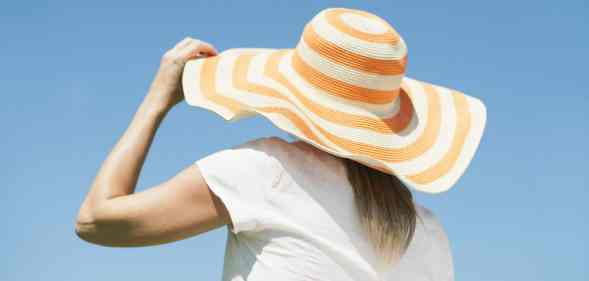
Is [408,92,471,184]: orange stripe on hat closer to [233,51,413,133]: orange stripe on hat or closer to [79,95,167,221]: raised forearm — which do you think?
[233,51,413,133]: orange stripe on hat

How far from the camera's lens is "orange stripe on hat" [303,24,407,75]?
232 centimetres

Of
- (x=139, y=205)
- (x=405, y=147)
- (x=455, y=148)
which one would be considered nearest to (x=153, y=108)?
(x=139, y=205)

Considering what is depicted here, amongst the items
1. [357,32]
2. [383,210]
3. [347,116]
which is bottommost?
[383,210]

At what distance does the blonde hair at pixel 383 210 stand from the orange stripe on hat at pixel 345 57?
0.91 feet

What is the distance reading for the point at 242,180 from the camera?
2.10m

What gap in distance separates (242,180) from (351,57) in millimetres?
511

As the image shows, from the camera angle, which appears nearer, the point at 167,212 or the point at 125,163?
the point at 167,212

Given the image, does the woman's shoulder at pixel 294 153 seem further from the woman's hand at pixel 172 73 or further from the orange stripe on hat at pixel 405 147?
the woman's hand at pixel 172 73

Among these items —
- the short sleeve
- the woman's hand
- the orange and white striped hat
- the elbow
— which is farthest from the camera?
the woman's hand

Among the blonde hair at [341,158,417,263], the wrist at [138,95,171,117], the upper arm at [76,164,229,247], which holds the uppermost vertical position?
the wrist at [138,95,171,117]

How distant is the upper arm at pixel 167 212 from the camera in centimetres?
209

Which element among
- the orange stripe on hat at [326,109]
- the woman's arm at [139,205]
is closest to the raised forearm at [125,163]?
the woman's arm at [139,205]

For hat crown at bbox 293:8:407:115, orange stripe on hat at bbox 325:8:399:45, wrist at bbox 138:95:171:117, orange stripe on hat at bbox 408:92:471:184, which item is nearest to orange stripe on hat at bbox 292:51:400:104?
hat crown at bbox 293:8:407:115

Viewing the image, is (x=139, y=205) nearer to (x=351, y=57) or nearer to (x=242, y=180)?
(x=242, y=180)
